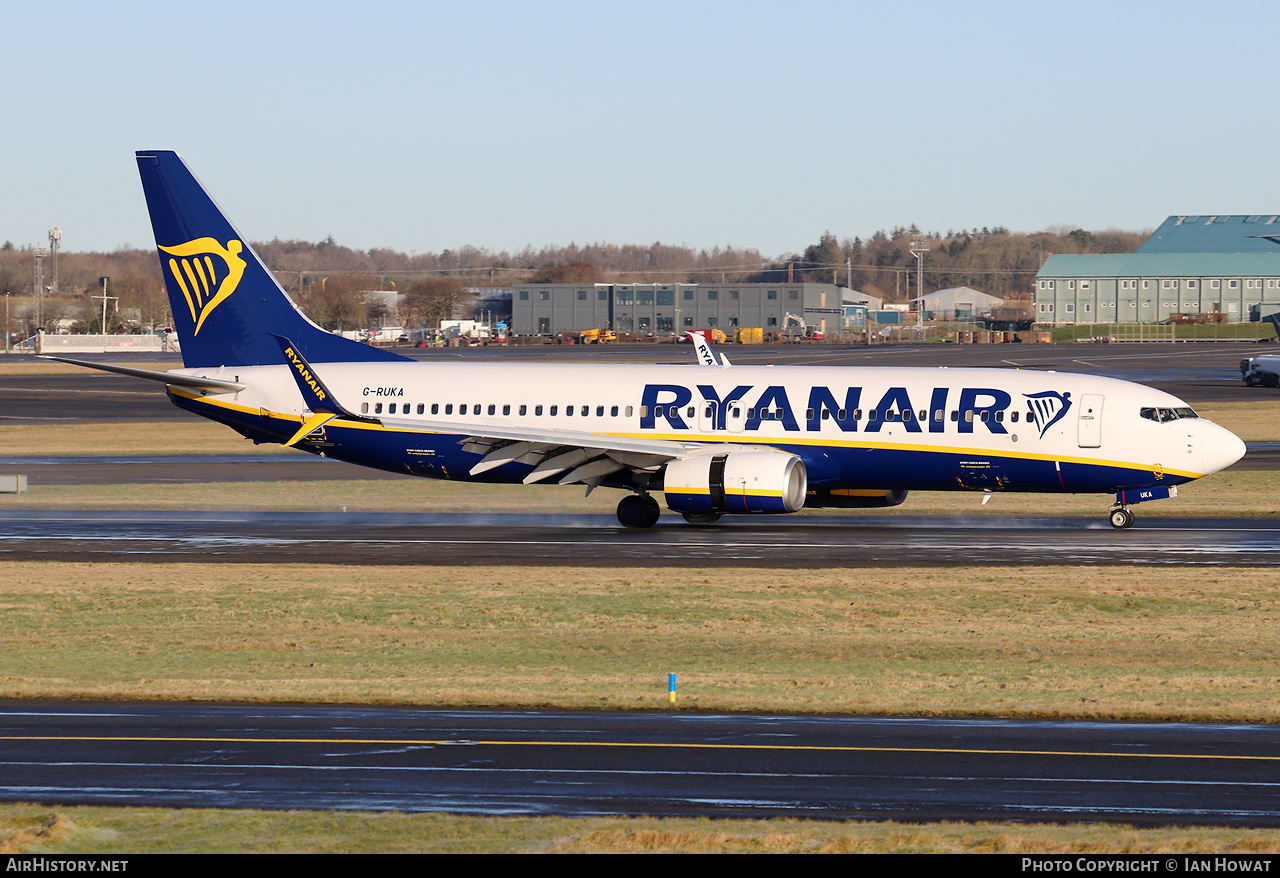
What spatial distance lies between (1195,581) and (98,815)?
2225 cm

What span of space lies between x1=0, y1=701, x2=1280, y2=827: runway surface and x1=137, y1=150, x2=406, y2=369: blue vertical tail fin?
84.0 feet

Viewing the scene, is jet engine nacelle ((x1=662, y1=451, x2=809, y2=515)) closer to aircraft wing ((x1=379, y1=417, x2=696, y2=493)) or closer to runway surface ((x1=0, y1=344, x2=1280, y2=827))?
aircraft wing ((x1=379, y1=417, x2=696, y2=493))

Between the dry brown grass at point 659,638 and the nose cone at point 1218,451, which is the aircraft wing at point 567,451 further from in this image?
the nose cone at point 1218,451

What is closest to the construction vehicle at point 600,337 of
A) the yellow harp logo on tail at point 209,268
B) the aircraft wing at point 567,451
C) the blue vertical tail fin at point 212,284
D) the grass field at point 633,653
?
the blue vertical tail fin at point 212,284

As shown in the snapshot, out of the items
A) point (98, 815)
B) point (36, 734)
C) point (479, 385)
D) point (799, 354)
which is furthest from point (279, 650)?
point (799, 354)

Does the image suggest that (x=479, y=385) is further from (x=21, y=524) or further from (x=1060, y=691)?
(x=1060, y=691)

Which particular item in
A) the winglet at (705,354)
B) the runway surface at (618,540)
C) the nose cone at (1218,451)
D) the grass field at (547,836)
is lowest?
the runway surface at (618,540)

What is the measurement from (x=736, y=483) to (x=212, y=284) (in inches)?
707

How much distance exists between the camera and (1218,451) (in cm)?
3697

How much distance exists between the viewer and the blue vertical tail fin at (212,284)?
144ft

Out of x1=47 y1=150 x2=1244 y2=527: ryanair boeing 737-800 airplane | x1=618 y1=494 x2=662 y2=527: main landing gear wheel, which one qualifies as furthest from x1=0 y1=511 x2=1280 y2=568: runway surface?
x1=47 y1=150 x2=1244 y2=527: ryanair boeing 737-800 airplane

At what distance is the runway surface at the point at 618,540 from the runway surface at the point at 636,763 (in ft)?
47.1

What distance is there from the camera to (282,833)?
43.3ft

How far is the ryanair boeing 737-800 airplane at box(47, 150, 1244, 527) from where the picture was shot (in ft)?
123
